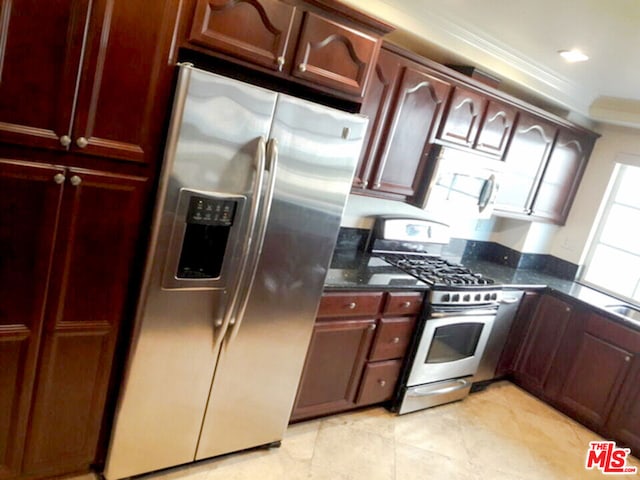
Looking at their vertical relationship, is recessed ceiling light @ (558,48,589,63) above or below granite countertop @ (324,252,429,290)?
above

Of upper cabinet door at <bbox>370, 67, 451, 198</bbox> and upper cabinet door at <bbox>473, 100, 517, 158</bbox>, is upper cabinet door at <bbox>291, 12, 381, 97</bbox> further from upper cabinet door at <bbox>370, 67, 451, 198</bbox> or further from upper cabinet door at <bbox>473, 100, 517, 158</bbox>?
upper cabinet door at <bbox>473, 100, 517, 158</bbox>

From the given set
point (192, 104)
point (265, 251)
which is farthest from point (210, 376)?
point (192, 104)

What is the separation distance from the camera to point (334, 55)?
1.98 m

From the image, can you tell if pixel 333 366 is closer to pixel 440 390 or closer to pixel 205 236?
pixel 440 390

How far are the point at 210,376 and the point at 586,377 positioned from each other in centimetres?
269

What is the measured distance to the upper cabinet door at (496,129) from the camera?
9.77 feet

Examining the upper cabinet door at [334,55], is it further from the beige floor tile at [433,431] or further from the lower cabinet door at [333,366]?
the beige floor tile at [433,431]

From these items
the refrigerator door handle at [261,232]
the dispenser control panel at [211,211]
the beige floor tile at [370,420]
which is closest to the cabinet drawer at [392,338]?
the beige floor tile at [370,420]

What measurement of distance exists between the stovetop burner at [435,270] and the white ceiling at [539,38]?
1318 millimetres

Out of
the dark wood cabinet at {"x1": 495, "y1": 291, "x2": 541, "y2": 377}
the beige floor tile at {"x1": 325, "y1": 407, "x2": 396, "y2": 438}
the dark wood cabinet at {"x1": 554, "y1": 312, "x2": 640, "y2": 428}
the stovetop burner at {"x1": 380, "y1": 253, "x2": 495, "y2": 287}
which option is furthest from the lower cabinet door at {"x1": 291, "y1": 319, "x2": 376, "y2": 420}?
the dark wood cabinet at {"x1": 554, "y1": 312, "x2": 640, "y2": 428}

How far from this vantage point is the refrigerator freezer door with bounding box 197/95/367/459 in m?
1.89

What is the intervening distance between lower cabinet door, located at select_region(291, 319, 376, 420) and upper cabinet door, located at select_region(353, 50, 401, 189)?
2.65 ft

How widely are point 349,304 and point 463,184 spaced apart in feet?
3.97

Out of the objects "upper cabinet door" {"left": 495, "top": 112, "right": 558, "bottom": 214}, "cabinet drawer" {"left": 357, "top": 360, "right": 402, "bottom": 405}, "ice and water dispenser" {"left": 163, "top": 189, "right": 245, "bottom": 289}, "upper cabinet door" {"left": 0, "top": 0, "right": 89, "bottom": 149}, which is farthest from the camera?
"upper cabinet door" {"left": 495, "top": 112, "right": 558, "bottom": 214}
